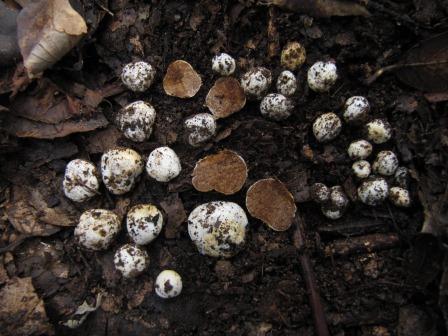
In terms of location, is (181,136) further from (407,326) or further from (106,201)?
(407,326)

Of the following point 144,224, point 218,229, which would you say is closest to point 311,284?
point 218,229

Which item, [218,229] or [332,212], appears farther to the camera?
[332,212]

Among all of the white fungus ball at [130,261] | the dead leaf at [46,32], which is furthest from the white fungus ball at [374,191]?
the dead leaf at [46,32]

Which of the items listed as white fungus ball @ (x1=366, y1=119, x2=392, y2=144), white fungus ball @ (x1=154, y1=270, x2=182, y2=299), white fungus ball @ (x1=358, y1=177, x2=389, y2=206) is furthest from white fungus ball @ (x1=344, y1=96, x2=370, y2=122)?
white fungus ball @ (x1=154, y1=270, x2=182, y2=299)

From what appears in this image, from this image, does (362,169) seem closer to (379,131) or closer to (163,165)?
(379,131)

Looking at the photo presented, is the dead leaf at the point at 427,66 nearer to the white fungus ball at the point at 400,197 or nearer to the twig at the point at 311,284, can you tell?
the white fungus ball at the point at 400,197

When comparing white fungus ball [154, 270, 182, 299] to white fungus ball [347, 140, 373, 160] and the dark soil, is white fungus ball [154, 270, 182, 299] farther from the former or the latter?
white fungus ball [347, 140, 373, 160]

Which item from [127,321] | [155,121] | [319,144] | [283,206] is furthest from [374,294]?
[155,121]
